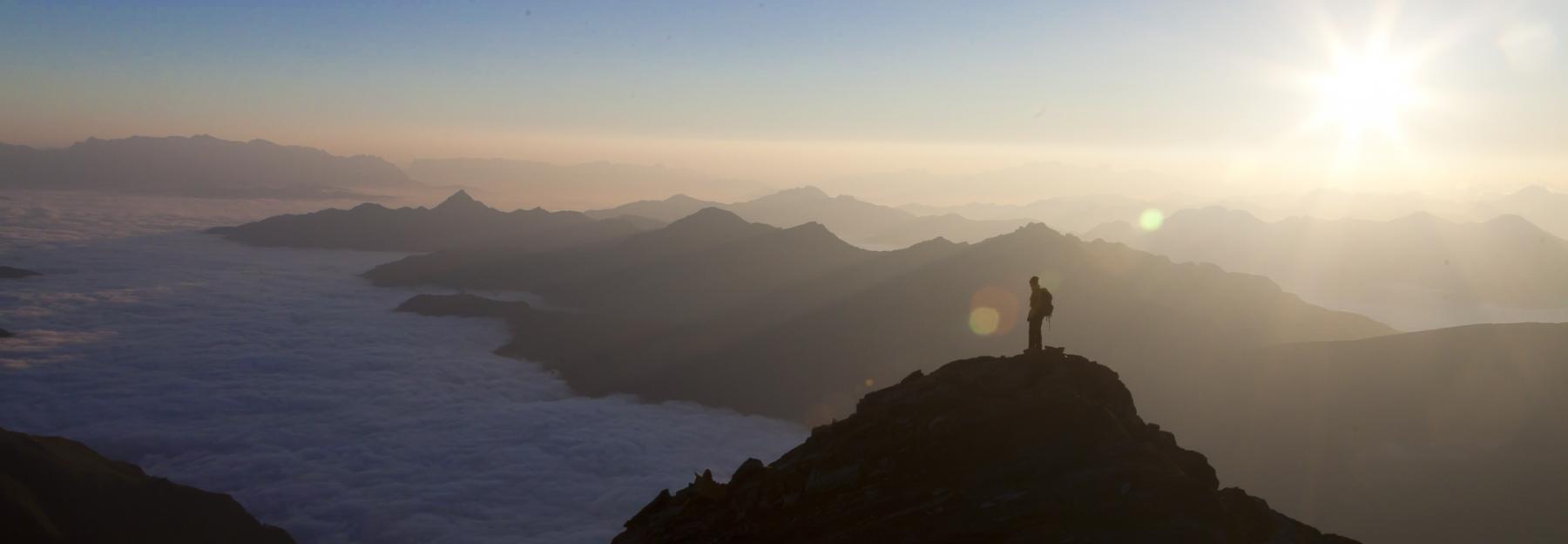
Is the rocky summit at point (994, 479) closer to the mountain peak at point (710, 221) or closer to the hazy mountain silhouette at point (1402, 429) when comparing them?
the hazy mountain silhouette at point (1402, 429)

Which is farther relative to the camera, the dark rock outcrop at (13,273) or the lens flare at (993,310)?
the dark rock outcrop at (13,273)

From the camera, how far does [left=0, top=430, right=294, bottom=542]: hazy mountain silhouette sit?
48.8m

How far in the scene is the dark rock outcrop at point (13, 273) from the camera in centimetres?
17562

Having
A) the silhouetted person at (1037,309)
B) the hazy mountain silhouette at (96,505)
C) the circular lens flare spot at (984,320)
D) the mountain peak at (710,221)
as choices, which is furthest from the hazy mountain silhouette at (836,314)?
the silhouetted person at (1037,309)

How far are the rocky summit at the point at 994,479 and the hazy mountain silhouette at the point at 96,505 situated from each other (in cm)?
4491

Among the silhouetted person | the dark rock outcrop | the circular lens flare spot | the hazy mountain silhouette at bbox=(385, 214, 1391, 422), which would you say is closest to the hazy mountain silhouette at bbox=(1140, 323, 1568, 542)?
the hazy mountain silhouette at bbox=(385, 214, 1391, 422)

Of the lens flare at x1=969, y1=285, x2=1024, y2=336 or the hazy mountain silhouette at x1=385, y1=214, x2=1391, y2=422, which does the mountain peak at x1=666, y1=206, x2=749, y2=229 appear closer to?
the hazy mountain silhouette at x1=385, y1=214, x2=1391, y2=422

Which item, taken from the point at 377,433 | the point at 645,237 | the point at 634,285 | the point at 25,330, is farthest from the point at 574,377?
the point at 25,330

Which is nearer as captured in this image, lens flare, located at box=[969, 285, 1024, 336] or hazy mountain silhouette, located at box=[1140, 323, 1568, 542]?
hazy mountain silhouette, located at box=[1140, 323, 1568, 542]

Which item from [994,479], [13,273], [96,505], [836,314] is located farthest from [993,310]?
[13,273]

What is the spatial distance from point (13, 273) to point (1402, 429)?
24676 centimetres

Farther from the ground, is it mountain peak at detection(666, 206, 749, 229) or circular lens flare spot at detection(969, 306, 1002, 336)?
mountain peak at detection(666, 206, 749, 229)

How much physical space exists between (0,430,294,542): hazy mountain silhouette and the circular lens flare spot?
255ft

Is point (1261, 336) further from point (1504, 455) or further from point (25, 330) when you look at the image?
point (25, 330)
